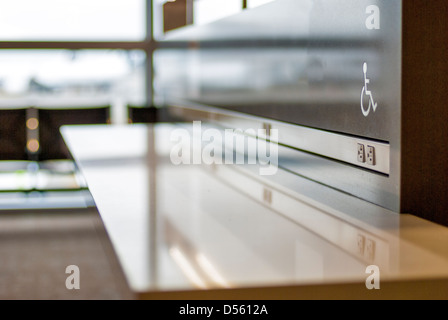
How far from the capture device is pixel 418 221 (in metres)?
1.19

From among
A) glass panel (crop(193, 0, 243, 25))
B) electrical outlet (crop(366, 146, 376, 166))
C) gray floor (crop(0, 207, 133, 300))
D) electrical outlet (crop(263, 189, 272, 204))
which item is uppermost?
glass panel (crop(193, 0, 243, 25))

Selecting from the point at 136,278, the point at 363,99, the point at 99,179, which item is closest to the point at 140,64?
the point at 99,179

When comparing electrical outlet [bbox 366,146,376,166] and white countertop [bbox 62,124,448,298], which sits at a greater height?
electrical outlet [bbox 366,146,376,166]

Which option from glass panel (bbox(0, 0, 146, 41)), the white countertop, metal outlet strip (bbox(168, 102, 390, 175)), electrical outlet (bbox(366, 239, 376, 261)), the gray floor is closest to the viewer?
the white countertop

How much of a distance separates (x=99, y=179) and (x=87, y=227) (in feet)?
8.30

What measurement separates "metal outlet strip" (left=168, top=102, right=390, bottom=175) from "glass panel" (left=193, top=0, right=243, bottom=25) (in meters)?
0.49

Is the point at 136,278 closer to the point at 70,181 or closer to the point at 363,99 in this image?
the point at 363,99

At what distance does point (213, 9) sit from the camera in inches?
126

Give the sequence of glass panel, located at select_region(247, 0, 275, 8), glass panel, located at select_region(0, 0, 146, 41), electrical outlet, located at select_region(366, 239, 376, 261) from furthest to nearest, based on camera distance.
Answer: glass panel, located at select_region(0, 0, 146, 41) → glass panel, located at select_region(247, 0, 275, 8) → electrical outlet, located at select_region(366, 239, 376, 261)

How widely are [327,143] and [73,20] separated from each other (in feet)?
13.0

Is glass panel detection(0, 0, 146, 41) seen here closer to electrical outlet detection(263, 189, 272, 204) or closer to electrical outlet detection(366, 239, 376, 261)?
electrical outlet detection(263, 189, 272, 204)

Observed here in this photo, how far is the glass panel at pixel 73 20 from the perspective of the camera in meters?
5.05

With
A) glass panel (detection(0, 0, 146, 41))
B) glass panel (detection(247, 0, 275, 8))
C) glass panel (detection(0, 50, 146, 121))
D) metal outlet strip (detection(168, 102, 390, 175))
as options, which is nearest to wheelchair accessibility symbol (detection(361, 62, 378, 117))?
metal outlet strip (detection(168, 102, 390, 175))

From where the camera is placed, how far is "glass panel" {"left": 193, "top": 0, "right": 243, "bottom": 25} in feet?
9.12
